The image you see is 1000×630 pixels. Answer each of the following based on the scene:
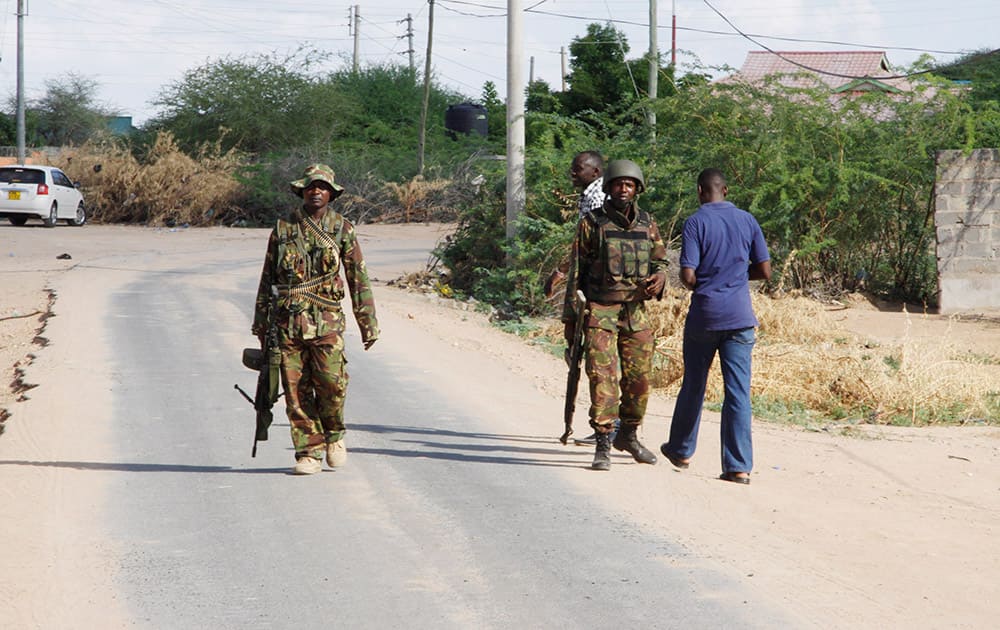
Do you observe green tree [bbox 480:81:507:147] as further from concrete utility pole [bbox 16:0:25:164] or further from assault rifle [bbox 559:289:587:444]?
assault rifle [bbox 559:289:587:444]

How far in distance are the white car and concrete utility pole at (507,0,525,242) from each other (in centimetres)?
1668

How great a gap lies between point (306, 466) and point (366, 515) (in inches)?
36.3

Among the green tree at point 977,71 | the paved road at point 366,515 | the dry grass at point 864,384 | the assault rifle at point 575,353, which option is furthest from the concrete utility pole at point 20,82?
the assault rifle at point 575,353

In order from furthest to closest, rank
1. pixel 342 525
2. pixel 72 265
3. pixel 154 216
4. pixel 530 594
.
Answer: pixel 154 216 → pixel 72 265 → pixel 342 525 → pixel 530 594

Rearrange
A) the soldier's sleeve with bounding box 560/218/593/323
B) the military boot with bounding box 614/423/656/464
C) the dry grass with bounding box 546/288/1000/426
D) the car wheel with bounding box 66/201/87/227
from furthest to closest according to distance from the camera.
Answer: the car wheel with bounding box 66/201/87/227, the dry grass with bounding box 546/288/1000/426, the military boot with bounding box 614/423/656/464, the soldier's sleeve with bounding box 560/218/593/323

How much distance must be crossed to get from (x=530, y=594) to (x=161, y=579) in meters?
1.49

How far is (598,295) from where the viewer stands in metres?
6.92

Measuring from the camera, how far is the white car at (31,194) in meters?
28.7

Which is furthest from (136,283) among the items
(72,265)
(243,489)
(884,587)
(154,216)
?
(154,216)

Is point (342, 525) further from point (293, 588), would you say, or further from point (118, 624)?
point (118, 624)

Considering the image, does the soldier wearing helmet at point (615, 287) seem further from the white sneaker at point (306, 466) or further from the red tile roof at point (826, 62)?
the red tile roof at point (826, 62)

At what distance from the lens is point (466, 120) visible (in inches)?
2069

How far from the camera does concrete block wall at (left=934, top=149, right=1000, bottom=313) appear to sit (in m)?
16.8

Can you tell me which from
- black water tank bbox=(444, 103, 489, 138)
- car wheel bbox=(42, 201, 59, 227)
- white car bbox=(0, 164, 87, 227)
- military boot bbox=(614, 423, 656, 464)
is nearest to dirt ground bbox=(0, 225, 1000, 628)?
military boot bbox=(614, 423, 656, 464)
